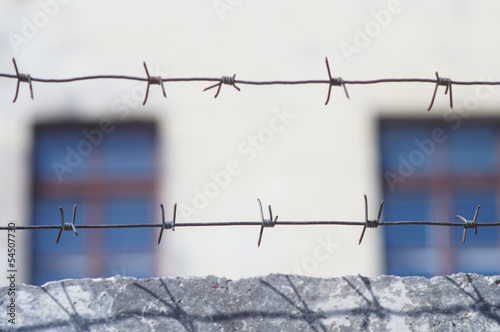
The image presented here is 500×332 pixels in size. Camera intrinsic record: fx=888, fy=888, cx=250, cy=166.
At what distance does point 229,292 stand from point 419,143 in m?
3.77

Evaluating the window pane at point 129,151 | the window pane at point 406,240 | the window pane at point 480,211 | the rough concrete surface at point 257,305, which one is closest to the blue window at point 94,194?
the window pane at point 129,151

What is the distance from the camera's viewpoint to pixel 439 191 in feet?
17.5

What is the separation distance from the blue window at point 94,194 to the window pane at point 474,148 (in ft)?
5.97

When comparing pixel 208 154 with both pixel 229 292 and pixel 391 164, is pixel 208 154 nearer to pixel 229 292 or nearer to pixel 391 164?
pixel 391 164

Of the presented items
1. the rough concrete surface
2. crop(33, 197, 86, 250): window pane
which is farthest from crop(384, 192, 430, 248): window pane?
the rough concrete surface

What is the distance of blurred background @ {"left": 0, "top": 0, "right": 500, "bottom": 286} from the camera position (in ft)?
16.7

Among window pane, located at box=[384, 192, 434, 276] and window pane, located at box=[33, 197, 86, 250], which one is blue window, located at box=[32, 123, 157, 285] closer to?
window pane, located at box=[33, 197, 86, 250]

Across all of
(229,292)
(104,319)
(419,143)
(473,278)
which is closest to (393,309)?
(473,278)

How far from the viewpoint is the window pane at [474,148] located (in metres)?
5.38

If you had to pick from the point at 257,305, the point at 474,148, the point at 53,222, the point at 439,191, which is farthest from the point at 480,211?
the point at 257,305

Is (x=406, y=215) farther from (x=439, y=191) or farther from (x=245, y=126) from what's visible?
(x=245, y=126)

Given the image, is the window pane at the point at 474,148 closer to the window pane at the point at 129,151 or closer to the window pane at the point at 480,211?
the window pane at the point at 480,211

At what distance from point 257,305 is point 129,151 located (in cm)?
374

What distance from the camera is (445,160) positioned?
538cm
